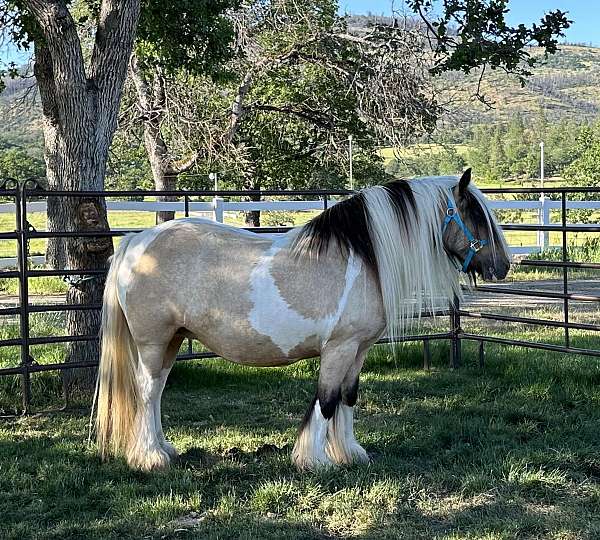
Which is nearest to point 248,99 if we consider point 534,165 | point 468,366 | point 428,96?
point 428,96

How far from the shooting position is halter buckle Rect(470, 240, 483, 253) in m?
4.28

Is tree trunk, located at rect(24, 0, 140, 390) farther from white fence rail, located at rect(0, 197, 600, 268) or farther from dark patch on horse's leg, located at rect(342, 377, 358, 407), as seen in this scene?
white fence rail, located at rect(0, 197, 600, 268)

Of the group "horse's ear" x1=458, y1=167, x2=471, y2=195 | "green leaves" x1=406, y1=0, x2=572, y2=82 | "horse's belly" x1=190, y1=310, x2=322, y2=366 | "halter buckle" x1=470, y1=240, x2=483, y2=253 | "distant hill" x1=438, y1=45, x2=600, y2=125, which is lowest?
"horse's belly" x1=190, y1=310, x2=322, y2=366

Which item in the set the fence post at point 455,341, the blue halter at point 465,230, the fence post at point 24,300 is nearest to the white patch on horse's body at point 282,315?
the blue halter at point 465,230

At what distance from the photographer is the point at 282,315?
4.12 meters

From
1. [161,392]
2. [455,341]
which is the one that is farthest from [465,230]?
[455,341]

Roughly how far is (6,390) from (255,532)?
351 centimetres

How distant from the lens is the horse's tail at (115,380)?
4387mm

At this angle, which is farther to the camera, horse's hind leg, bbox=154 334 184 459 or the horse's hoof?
horse's hind leg, bbox=154 334 184 459

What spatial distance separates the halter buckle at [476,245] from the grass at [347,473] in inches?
47.1

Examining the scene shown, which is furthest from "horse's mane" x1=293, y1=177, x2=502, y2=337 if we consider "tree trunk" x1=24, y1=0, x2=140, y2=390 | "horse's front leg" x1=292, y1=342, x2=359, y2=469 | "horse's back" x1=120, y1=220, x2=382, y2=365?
"tree trunk" x1=24, y1=0, x2=140, y2=390

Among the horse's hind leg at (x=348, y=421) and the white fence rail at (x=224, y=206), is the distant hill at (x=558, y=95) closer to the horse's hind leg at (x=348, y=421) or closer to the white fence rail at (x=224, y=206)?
the white fence rail at (x=224, y=206)

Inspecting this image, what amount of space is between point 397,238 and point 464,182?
0.51m

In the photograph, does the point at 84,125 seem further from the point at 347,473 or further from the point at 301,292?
the point at 347,473
